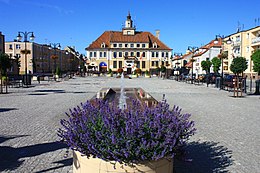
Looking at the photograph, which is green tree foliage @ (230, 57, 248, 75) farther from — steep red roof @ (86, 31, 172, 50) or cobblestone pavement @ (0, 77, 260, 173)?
steep red roof @ (86, 31, 172, 50)

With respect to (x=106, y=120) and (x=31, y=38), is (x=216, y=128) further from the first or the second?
(x=31, y=38)

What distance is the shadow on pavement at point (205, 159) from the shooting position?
4645 mm

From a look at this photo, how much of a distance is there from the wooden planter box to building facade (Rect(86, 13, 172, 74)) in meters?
80.7

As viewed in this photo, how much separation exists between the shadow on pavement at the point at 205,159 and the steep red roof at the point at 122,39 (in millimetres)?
82366

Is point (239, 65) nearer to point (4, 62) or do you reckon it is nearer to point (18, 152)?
point (18, 152)

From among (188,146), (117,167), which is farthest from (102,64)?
(117,167)

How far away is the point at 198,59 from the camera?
78.5 meters

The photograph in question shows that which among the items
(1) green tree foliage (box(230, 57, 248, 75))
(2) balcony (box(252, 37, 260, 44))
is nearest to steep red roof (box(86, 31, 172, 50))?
(2) balcony (box(252, 37, 260, 44))

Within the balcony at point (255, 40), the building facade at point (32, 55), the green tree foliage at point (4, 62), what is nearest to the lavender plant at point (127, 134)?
the green tree foliage at point (4, 62)

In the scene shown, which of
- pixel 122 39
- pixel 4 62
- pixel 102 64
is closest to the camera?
pixel 4 62

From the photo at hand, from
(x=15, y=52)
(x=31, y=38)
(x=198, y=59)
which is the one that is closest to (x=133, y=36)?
(x=198, y=59)

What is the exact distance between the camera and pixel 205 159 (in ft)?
17.0

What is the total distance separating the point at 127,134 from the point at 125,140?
0.07 metres

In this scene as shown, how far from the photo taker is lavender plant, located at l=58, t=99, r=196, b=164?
3.19m
